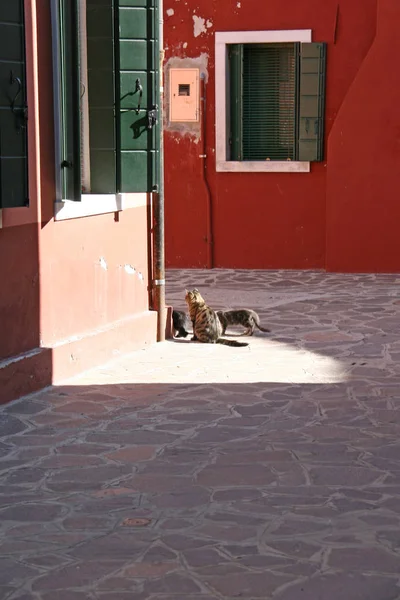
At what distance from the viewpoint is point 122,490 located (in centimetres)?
562

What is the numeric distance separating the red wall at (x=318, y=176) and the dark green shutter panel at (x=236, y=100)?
0.25 metres

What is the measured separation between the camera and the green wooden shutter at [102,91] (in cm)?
858

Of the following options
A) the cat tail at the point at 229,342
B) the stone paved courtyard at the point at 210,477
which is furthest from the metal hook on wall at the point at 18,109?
the cat tail at the point at 229,342

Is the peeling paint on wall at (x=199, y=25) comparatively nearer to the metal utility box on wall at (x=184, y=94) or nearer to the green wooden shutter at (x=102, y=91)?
the metal utility box on wall at (x=184, y=94)

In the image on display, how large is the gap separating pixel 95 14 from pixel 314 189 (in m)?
6.12

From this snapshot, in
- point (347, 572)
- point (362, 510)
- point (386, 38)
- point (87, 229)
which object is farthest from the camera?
point (386, 38)

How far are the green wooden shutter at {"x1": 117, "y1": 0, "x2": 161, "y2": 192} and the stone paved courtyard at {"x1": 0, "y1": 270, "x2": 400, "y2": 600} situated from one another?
1470 mm

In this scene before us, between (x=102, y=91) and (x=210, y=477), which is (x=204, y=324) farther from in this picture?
(x=210, y=477)

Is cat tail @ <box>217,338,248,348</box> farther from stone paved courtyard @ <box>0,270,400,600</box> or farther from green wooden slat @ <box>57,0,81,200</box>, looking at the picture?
green wooden slat @ <box>57,0,81,200</box>

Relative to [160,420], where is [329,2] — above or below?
above

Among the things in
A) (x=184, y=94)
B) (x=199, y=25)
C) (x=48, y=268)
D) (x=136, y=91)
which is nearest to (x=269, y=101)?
(x=184, y=94)

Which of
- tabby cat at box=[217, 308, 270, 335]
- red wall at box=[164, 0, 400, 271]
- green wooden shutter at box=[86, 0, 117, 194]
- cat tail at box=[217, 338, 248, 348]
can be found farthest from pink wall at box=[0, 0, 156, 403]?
red wall at box=[164, 0, 400, 271]

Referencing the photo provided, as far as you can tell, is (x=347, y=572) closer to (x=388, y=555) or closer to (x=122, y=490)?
(x=388, y=555)

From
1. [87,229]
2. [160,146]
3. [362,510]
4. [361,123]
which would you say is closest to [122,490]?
[362,510]
